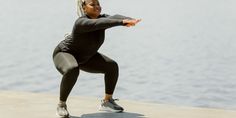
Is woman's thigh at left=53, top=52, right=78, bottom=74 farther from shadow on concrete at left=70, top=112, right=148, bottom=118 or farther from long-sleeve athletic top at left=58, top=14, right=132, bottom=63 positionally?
shadow on concrete at left=70, top=112, right=148, bottom=118

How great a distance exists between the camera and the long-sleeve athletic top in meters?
7.96

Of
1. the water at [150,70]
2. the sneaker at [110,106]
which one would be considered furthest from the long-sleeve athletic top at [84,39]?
the water at [150,70]

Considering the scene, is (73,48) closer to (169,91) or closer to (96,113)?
(96,113)

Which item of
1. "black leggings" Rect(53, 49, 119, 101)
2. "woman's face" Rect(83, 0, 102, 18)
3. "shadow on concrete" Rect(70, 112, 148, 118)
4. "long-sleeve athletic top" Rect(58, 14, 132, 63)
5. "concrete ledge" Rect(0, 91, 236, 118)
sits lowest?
"shadow on concrete" Rect(70, 112, 148, 118)

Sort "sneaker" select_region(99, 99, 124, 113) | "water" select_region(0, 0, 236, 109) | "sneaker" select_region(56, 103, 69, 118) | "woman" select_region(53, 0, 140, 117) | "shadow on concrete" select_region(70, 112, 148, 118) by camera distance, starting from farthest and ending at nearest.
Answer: "water" select_region(0, 0, 236, 109) < "sneaker" select_region(99, 99, 124, 113) < "shadow on concrete" select_region(70, 112, 148, 118) < "sneaker" select_region(56, 103, 69, 118) < "woman" select_region(53, 0, 140, 117)

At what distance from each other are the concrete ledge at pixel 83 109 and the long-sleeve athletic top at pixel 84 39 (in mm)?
861

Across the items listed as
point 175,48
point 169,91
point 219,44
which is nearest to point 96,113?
point 169,91

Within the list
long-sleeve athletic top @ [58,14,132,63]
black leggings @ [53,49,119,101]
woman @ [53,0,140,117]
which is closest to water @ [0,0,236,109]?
black leggings @ [53,49,119,101]

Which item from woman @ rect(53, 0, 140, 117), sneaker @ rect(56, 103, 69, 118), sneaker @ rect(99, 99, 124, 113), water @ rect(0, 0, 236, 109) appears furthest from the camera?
water @ rect(0, 0, 236, 109)

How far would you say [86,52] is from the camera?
8250mm

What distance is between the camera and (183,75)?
18.5m

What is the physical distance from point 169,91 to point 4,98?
6661 mm

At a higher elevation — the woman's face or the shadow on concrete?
the woman's face

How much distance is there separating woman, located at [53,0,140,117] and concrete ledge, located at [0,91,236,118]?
319 mm
